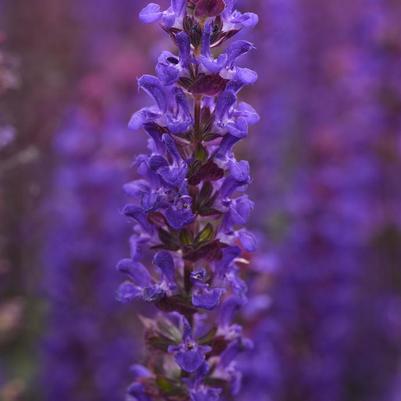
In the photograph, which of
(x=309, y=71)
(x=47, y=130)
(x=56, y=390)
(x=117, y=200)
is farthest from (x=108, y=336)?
(x=309, y=71)

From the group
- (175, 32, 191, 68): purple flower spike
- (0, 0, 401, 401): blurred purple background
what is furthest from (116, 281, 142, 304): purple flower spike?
(0, 0, 401, 401): blurred purple background

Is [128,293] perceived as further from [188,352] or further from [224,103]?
[224,103]

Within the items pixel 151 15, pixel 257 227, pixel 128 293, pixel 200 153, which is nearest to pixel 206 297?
pixel 128 293

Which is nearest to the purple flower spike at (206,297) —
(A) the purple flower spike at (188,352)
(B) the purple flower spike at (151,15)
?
(A) the purple flower spike at (188,352)

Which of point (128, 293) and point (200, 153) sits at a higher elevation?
point (200, 153)

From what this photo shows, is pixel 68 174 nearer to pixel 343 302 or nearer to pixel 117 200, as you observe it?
pixel 117 200

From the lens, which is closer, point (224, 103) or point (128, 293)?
point (224, 103)

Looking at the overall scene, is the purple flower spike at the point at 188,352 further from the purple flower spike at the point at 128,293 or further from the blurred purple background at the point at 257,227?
the blurred purple background at the point at 257,227
